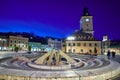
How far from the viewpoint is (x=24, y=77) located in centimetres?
1352

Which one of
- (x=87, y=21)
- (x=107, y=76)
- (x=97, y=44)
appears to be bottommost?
(x=107, y=76)

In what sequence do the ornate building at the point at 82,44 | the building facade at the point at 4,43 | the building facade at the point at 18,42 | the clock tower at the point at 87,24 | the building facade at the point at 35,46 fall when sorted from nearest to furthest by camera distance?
the ornate building at the point at 82,44 < the clock tower at the point at 87,24 < the building facade at the point at 4,43 < the building facade at the point at 18,42 < the building facade at the point at 35,46

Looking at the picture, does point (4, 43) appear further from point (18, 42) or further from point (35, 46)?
point (35, 46)

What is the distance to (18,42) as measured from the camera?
271ft

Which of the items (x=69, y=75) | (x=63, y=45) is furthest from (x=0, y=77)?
(x=63, y=45)

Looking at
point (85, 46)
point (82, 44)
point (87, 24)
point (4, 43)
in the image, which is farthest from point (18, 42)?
point (85, 46)

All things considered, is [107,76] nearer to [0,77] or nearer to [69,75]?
[69,75]

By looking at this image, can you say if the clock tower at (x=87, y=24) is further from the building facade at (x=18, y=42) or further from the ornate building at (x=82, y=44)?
the building facade at (x=18, y=42)

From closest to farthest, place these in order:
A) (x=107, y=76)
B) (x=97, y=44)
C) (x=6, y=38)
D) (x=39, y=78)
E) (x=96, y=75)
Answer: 1. (x=39, y=78)
2. (x=96, y=75)
3. (x=107, y=76)
4. (x=97, y=44)
5. (x=6, y=38)

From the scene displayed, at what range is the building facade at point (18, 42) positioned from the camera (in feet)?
257

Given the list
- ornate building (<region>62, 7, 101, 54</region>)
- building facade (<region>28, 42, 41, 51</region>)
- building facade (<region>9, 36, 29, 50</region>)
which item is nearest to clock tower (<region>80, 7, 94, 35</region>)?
ornate building (<region>62, 7, 101, 54</region>)

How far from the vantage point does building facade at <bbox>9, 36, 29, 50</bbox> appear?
78188 millimetres

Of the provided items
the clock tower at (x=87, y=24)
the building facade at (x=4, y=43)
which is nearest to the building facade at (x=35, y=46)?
the building facade at (x=4, y=43)

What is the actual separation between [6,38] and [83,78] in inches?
2727
